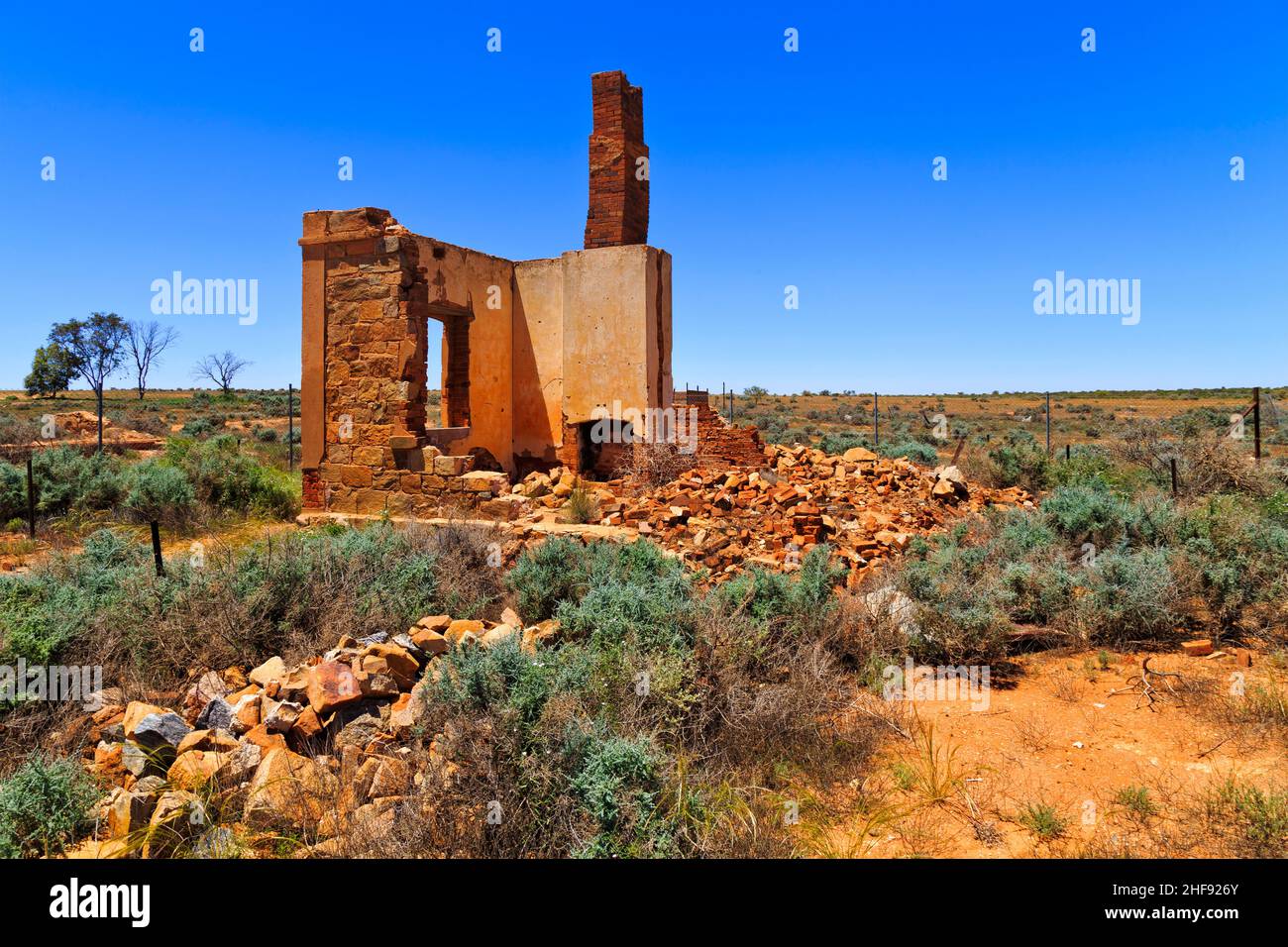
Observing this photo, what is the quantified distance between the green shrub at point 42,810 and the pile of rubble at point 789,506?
551 cm

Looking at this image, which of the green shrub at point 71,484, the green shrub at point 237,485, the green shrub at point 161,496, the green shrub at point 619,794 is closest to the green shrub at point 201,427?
the green shrub at point 71,484

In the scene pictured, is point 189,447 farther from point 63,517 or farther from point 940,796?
point 940,796

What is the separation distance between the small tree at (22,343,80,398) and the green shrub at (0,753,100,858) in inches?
1845

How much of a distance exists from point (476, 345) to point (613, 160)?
360 cm

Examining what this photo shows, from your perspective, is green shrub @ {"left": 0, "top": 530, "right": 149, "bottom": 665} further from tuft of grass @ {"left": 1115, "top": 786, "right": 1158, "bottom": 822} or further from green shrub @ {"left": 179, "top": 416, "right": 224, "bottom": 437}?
green shrub @ {"left": 179, "top": 416, "right": 224, "bottom": 437}

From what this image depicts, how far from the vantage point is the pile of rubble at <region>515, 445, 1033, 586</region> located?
8438 millimetres

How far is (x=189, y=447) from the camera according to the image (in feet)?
43.8

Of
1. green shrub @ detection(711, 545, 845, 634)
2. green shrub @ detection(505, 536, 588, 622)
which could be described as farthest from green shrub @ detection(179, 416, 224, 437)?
green shrub @ detection(711, 545, 845, 634)

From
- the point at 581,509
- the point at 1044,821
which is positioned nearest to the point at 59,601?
the point at 581,509

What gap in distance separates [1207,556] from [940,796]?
14.6 ft

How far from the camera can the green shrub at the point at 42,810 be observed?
3074mm

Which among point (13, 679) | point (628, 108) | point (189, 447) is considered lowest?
point (13, 679)

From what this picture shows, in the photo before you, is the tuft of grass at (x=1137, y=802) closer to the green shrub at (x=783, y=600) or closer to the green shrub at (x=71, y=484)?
the green shrub at (x=783, y=600)
